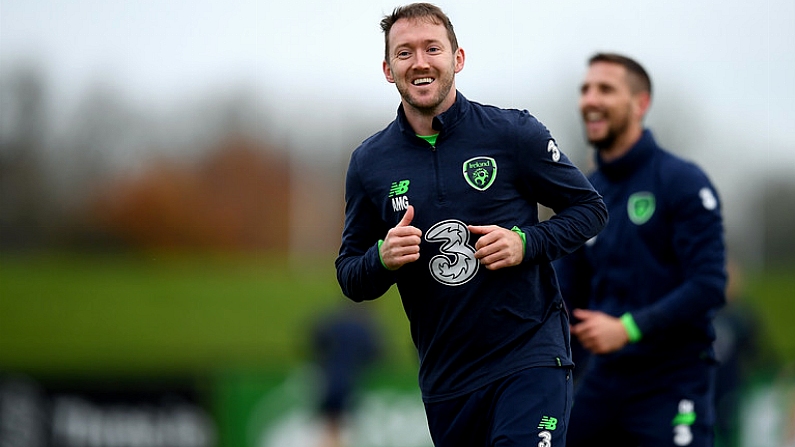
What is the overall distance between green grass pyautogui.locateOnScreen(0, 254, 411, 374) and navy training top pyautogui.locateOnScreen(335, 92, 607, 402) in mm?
15014

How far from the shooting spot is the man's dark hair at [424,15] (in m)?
4.97

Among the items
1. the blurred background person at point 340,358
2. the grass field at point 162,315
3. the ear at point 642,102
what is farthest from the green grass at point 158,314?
the ear at point 642,102

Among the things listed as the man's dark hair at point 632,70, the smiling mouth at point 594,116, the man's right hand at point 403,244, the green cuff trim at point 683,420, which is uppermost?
the man's dark hair at point 632,70

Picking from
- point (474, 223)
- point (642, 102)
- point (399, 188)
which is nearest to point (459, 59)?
point (399, 188)

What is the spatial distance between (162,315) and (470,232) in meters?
18.9

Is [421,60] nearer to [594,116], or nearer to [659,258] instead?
[594,116]

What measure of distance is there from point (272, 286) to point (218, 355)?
2.61m

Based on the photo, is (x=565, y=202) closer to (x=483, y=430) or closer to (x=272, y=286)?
(x=483, y=430)

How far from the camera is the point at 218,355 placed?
73.2 ft

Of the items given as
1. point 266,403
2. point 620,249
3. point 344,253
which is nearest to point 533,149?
point 344,253

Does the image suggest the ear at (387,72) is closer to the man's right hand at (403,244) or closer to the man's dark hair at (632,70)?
the man's right hand at (403,244)

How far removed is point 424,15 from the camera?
496cm

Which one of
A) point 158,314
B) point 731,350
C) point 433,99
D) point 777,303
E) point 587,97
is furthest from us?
point 777,303

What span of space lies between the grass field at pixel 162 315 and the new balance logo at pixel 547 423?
1480 cm
